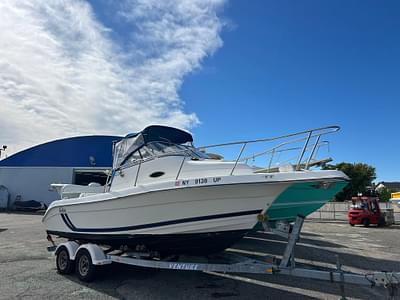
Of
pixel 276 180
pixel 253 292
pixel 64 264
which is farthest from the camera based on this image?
pixel 64 264

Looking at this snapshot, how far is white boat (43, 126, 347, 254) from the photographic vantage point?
506 cm

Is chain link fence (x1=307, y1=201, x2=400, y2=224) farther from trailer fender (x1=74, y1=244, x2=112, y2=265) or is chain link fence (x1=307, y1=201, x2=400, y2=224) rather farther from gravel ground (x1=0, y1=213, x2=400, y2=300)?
trailer fender (x1=74, y1=244, x2=112, y2=265)

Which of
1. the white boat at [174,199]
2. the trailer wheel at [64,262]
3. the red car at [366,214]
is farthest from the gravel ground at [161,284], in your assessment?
the red car at [366,214]

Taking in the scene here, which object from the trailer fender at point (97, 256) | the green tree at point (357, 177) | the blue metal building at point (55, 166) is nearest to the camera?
the trailer fender at point (97, 256)

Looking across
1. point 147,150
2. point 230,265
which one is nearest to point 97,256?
point 147,150

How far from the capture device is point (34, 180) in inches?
1180

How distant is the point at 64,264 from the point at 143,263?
2.17 m

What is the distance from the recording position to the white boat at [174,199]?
5.06m

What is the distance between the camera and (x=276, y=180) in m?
4.79

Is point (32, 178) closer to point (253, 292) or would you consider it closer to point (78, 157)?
point (78, 157)

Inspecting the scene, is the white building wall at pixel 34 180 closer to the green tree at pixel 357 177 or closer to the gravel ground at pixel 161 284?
the gravel ground at pixel 161 284

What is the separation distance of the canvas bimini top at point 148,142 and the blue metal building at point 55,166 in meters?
21.9

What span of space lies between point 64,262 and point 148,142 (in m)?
3.11

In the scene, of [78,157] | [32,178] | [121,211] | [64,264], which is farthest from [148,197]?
[32,178]
